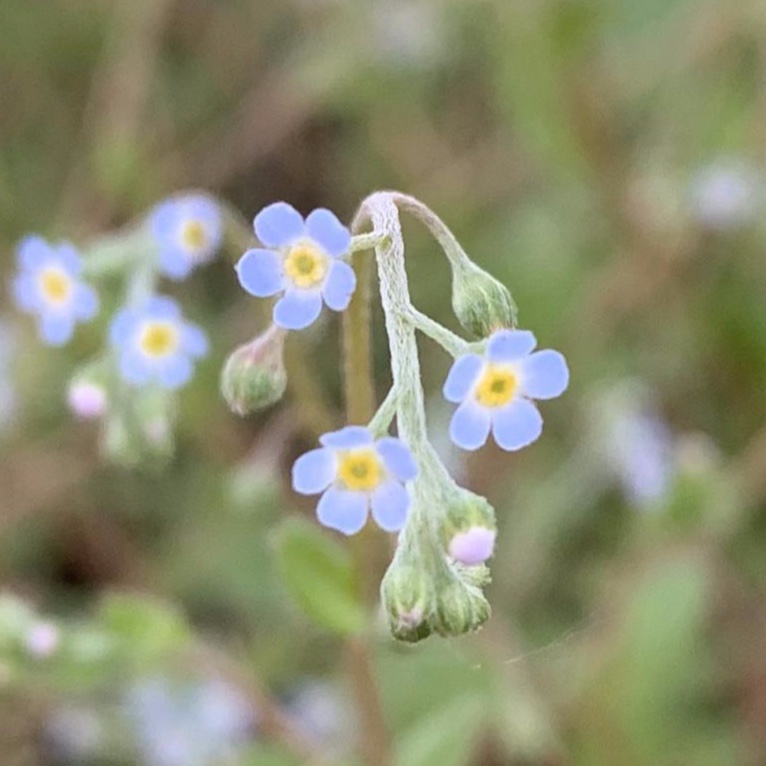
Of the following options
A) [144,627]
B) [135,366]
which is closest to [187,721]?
[144,627]

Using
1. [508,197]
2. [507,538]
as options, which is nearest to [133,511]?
[507,538]

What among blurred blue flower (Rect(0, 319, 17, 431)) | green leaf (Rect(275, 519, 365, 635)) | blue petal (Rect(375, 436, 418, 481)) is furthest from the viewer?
blurred blue flower (Rect(0, 319, 17, 431))

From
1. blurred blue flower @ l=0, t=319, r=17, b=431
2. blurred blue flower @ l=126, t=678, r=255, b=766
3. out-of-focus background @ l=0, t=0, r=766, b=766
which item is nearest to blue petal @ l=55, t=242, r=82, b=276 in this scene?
out-of-focus background @ l=0, t=0, r=766, b=766

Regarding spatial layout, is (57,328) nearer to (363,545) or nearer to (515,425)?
(363,545)

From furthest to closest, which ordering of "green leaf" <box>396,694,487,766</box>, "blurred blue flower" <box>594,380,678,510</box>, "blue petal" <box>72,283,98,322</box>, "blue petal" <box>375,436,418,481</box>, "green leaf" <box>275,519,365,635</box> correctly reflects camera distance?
"blurred blue flower" <box>594,380,678,510</box> < "green leaf" <box>396,694,487,766</box> < "blue petal" <box>72,283,98,322</box> < "green leaf" <box>275,519,365,635</box> < "blue petal" <box>375,436,418,481</box>

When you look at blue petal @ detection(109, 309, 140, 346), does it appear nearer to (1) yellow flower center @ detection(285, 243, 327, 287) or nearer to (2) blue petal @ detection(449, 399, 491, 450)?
(1) yellow flower center @ detection(285, 243, 327, 287)
